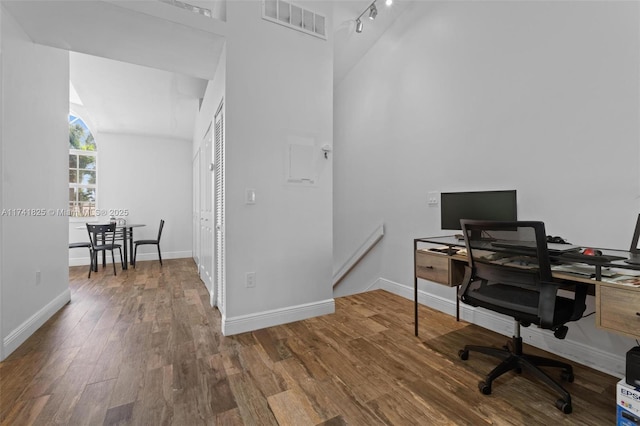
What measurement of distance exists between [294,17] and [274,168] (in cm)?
147

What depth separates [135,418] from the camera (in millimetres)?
1400

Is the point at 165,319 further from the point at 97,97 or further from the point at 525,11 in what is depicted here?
the point at 525,11

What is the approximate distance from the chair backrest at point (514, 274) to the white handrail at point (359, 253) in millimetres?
1846

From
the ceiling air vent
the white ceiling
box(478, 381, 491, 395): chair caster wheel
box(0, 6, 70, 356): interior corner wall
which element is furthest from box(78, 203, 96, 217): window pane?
box(478, 381, 491, 395): chair caster wheel

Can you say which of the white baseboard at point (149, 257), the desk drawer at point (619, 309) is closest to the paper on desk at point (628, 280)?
the desk drawer at point (619, 309)

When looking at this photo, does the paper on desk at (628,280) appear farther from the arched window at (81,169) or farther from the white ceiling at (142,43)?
the arched window at (81,169)

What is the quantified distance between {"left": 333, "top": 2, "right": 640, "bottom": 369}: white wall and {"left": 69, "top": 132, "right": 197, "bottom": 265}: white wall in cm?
451

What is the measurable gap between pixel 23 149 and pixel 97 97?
95.5 inches

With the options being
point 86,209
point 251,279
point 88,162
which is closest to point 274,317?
point 251,279

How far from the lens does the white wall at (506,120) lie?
1747mm

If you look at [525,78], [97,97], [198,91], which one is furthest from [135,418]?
[97,97]

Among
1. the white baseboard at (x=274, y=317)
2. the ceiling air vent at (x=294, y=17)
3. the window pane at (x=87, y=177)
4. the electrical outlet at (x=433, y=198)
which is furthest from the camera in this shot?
the window pane at (x=87, y=177)

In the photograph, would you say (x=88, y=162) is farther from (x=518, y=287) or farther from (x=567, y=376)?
(x=567, y=376)

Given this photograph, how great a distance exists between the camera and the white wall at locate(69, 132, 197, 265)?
19.0 ft
